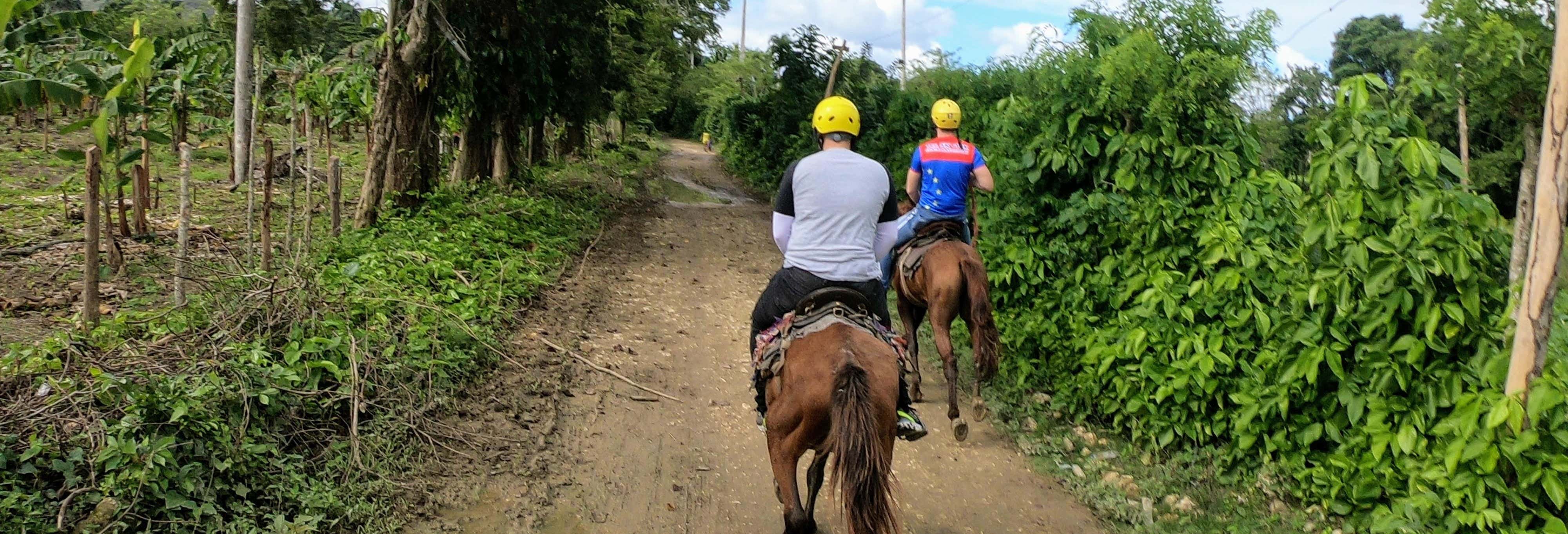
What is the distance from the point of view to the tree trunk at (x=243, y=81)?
1348 cm

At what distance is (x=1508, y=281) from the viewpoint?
14.4ft

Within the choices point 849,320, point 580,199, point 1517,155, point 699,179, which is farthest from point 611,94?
point 1517,155

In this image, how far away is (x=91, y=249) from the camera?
5.11m

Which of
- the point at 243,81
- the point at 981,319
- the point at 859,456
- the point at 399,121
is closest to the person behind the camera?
the point at 859,456

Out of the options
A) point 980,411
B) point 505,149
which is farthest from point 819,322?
point 505,149

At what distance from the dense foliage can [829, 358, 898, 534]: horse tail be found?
7.97 ft

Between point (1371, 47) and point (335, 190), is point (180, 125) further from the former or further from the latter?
point (1371, 47)

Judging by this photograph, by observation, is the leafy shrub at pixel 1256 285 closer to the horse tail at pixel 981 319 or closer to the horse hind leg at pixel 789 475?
the horse tail at pixel 981 319

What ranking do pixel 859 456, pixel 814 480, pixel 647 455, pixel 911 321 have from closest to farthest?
1. pixel 859 456
2. pixel 814 480
3. pixel 647 455
4. pixel 911 321

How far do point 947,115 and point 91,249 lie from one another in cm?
560

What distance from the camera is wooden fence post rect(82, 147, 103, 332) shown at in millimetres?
5055

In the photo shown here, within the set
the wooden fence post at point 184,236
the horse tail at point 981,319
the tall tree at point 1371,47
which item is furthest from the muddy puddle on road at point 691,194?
the tall tree at point 1371,47

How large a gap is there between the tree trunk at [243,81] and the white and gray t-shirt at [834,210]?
11726 millimetres

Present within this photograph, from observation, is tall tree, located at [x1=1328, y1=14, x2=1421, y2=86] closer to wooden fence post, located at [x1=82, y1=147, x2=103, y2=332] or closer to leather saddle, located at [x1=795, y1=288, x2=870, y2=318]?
leather saddle, located at [x1=795, y1=288, x2=870, y2=318]
